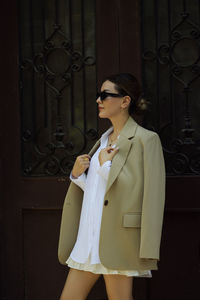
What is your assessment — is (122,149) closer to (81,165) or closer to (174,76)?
(81,165)

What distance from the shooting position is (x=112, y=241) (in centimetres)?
406

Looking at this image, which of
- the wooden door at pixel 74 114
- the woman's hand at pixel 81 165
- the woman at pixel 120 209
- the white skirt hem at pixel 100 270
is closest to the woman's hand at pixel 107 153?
the woman at pixel 120 209

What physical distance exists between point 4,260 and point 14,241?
0.20 metres

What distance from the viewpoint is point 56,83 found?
5.37m

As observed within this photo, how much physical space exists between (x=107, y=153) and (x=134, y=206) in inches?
16.8

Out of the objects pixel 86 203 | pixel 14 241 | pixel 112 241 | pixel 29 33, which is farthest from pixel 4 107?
pixel 112 241

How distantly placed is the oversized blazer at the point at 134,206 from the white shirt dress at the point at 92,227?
7 cm

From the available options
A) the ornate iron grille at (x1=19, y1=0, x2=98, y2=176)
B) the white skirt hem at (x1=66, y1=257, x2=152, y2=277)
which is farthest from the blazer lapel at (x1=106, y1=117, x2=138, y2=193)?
the ornate iron grille at (x1=19, y1=0, x2=98, y2=176)

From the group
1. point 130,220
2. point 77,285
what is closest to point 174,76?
point 130,220

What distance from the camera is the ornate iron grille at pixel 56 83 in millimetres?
5289

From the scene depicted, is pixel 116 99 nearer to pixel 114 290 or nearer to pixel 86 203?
pixel 86 203

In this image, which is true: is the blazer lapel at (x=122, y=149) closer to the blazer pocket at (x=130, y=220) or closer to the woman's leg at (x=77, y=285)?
the blazer pocket at (x=130, y=220)

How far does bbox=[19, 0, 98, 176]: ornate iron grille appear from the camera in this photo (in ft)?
17.4

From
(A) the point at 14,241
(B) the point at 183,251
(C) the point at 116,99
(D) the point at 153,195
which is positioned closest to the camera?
(D) the point at 153,195
